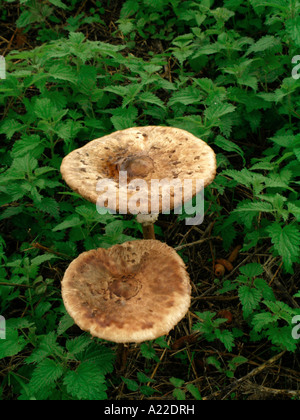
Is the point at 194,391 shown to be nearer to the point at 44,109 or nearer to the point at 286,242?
the point at 286,242

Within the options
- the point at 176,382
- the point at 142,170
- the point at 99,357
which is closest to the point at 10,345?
the point at 99,357

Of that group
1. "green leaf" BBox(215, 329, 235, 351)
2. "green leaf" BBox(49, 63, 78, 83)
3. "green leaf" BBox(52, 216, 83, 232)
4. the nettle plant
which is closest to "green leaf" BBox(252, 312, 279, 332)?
the nettle plant

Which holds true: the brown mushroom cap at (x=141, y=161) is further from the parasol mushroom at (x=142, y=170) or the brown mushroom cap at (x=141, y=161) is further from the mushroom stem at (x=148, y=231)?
the mushroom stem at (x=148, y=231)

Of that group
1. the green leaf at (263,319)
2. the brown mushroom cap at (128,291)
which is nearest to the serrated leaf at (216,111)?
the brown mushroom cap at (128,291)

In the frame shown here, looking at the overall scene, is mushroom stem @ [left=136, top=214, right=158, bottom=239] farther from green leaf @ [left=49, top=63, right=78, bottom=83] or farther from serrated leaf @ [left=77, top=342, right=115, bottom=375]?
green leaf @ [left=49, top=63, right=78, bottom=83]

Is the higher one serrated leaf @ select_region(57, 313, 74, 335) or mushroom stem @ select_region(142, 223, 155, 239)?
mushroom stem @ select_region(142, 223, 155, 239)

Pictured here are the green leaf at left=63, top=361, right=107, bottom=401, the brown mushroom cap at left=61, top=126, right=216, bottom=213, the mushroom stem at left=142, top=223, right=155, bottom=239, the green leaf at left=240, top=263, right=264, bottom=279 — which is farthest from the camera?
the mushroom stem at left=142, top=223, right=155, bottom=239

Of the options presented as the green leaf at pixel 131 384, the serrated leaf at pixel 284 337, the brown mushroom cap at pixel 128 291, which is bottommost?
the green leaf at pixel 131 384
